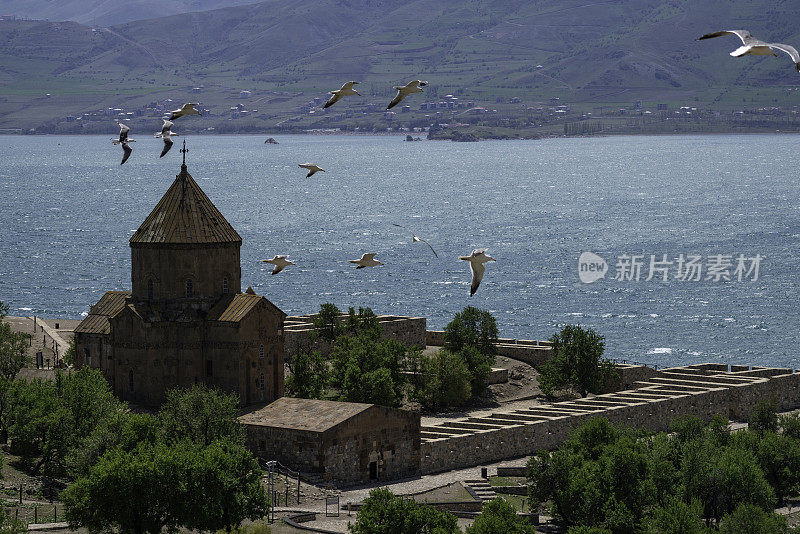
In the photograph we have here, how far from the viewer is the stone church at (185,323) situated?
247 feet

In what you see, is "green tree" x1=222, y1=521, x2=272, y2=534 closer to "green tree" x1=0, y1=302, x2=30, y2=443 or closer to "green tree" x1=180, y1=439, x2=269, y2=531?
"green tree" x1=180, y1=439, x2=269, y2=531

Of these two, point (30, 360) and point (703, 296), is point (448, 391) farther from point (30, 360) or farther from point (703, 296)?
point (703, 296)

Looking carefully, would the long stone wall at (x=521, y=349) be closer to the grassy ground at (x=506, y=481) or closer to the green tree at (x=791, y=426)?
the green tree at (x=791, y=426)

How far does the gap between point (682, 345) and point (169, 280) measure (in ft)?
210

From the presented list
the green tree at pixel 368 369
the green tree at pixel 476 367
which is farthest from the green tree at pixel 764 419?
the green tree at pixel 368 369

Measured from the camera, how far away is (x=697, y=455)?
66375 millimetres

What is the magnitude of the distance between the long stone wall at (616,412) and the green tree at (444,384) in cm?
380

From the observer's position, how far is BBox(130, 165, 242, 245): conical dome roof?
2975 inches

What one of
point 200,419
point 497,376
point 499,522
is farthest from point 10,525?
point 497,376

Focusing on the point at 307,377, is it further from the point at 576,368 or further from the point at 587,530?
the point at 587,530

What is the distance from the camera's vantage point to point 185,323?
75.4 metres

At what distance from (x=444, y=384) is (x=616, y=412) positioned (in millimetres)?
10686

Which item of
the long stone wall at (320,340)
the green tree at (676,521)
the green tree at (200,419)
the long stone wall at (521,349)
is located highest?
the long stone wall at (320,340)

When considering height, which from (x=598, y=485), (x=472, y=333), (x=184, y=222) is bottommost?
(x=598, y=485)
